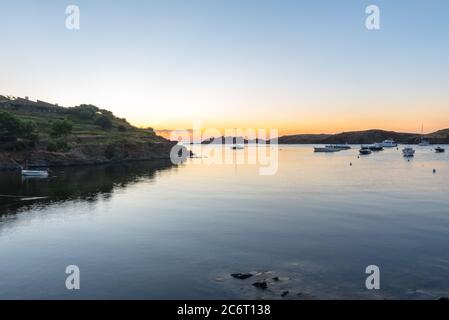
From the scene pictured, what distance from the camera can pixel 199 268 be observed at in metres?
44.0

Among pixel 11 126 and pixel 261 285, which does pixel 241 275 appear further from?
pixel 11 126

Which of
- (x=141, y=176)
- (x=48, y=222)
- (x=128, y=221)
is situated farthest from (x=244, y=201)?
(x=141, y=176)

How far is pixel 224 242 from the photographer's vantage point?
55.0 metres

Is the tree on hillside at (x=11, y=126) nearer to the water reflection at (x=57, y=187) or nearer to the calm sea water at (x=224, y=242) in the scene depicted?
the water reflection at (x=57, y=187)

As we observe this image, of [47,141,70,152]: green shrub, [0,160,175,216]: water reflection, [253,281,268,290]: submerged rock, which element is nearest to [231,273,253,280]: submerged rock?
[253,281,268,290]: submerged rock

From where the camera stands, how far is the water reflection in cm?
9144

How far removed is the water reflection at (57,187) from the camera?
91.4m

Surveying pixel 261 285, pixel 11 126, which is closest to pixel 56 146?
pixel 11 126

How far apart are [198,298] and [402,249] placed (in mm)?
29189

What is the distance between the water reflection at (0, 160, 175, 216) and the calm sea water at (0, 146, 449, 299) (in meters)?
0.96

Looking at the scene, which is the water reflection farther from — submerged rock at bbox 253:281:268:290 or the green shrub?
submerged rock at bbox 253:281:268:290

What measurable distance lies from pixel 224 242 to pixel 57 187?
7883cm

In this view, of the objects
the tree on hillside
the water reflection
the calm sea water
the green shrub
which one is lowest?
the calm sea water

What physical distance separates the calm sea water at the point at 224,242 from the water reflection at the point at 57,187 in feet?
3.15
